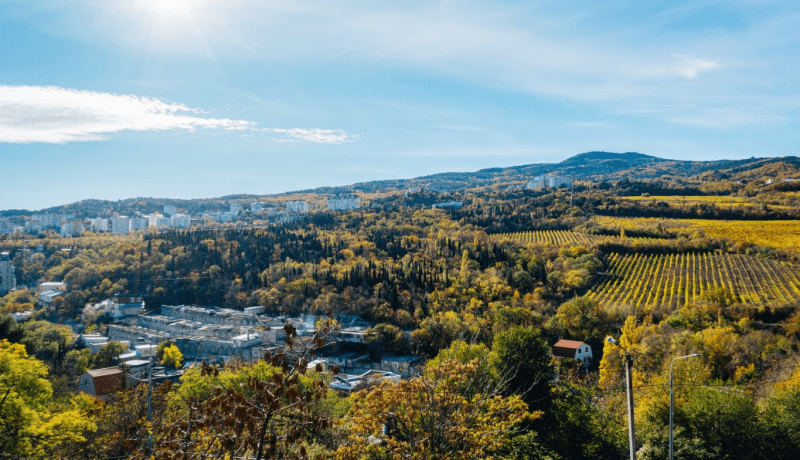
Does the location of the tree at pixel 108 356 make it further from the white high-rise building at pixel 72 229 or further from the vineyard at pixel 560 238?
the white high-rise building at pixel 72 229

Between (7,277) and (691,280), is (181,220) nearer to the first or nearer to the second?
(7,277)

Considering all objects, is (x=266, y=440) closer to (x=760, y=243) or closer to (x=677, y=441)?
(x=677, y=441)

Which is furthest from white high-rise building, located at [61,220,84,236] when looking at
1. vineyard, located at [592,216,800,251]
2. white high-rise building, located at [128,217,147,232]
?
vineyard, located at [592,216,800,251]

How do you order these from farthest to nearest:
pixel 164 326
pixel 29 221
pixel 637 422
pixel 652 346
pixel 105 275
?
pixel 29 221 < pixel 105 275 < pixel 164 326 < pixel 652 346 < pixel 637 422

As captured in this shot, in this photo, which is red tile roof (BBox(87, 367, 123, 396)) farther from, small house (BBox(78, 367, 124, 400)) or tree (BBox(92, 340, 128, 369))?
tree (BBox(92, 340, 128, 369))

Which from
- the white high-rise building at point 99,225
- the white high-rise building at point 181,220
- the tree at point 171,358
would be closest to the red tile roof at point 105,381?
the tree at point 171,358

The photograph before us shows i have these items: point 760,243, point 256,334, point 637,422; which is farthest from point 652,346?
point 760,243
